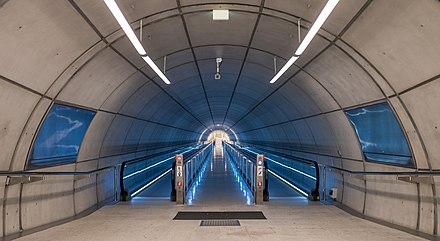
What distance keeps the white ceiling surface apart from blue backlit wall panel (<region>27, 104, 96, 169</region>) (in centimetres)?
30

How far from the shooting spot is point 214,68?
9.07m

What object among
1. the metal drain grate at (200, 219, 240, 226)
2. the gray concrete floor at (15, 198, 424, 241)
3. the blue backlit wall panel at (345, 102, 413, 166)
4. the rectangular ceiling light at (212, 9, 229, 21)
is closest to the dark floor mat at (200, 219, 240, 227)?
the metal drain grate at (200, 219, 240, 226)

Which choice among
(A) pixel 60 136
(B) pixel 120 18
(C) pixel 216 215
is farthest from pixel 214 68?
(B) pixel 120 18

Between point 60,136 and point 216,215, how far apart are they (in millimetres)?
3546

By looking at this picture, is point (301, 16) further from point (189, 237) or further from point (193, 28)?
point (189, 237)

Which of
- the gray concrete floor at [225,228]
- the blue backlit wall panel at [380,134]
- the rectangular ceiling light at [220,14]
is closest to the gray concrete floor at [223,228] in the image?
the gray concrete floor at [225,228]

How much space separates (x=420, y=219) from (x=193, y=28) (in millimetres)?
4905

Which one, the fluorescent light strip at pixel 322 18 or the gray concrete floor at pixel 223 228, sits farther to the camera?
the gray concrete floor at pixel 223 228

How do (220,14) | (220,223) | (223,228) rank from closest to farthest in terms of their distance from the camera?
(220,14) → (223,228) → (220,223)

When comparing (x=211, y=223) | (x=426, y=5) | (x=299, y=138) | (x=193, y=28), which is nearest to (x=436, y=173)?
(x=426, y=5)

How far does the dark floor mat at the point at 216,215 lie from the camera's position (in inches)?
247

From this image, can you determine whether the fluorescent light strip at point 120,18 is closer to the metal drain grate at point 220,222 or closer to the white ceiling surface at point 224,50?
the white ceiling surface at point 224,50

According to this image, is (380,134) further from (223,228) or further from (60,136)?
(60,136)

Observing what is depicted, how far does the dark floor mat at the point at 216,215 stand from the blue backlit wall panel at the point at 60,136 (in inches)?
105
